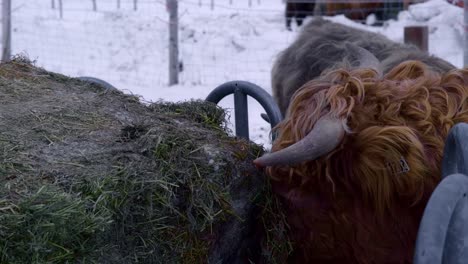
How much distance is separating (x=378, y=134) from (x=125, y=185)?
940mm

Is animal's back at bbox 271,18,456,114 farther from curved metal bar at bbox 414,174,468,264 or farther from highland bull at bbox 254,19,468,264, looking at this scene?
curved metal bar at bbox 414,174,468,264

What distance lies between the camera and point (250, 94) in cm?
375

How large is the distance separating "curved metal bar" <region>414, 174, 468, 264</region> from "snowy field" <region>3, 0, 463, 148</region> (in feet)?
29.0

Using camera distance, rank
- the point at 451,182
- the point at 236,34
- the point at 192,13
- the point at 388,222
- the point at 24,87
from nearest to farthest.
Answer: the point at 451,182 < the point at 388,222 < the point at 24,87 < the point at 236,34 < the point at 192,13

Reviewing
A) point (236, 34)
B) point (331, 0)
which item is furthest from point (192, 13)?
point (331, 0)

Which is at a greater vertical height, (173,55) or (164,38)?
(164,38)

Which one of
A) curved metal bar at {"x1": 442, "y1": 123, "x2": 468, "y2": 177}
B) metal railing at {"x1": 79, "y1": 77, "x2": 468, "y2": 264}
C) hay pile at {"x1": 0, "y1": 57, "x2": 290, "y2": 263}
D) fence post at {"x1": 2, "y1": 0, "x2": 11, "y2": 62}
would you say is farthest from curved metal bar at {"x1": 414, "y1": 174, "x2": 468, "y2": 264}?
fence post at {"x1": 2, "y1": 0, "x2": 11, "y2": 62}

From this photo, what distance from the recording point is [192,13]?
15.4 meters

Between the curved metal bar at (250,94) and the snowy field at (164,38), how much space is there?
23.2 ft

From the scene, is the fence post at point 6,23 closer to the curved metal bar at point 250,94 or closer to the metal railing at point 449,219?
the curved metal bar at point 250,94

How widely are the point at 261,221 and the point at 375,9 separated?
40.5 ft

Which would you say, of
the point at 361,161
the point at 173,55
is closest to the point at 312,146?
the point at 361,161

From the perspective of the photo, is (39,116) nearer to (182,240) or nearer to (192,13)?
(182,240)

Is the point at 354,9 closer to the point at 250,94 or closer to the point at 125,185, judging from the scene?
the point at 250,94
